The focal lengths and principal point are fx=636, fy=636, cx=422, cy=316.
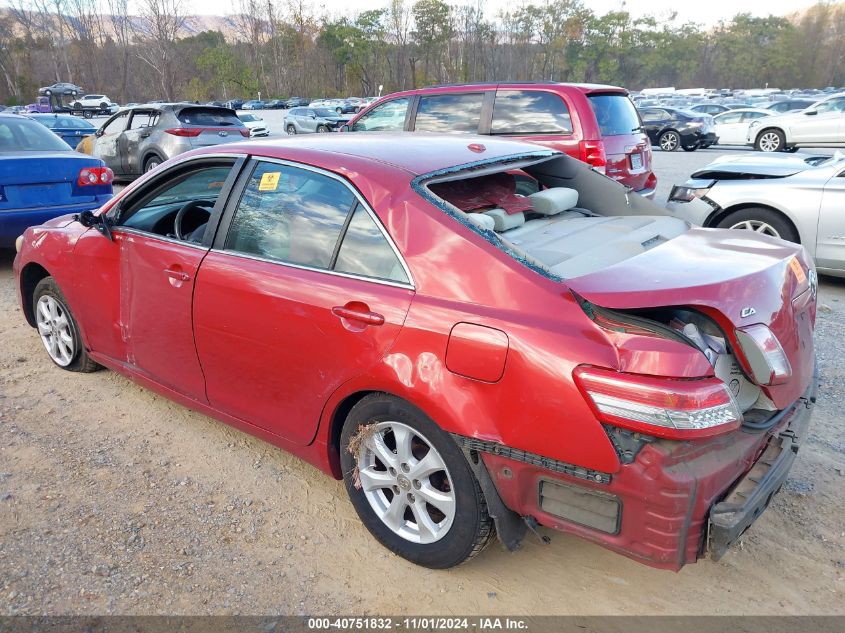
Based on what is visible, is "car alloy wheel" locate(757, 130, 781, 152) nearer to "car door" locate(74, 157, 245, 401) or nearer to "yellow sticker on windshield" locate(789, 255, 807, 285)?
"yellow sticker on windshield" locate(789, 255, 807, 285)

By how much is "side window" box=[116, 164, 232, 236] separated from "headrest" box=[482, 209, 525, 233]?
147 cm

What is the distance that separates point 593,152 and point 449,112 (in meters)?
2.00

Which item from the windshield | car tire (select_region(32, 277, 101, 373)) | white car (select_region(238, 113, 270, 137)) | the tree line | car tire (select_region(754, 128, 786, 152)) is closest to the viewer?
car tire (select_region(32, 277, 101, 373))

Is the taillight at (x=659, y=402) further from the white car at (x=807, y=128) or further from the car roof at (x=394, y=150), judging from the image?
the white car at (x=807, y=128)

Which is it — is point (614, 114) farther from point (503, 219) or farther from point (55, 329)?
point (55, 329)

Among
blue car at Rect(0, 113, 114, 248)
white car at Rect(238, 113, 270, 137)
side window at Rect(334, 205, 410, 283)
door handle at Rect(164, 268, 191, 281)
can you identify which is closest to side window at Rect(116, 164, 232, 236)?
door handle at Rect(164, 268, 191, 281)

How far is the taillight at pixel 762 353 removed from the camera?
2152 mm

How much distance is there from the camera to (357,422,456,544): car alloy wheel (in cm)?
242

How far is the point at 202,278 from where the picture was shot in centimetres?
304

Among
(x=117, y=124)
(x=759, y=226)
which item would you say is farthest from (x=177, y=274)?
(x=117, y=124)

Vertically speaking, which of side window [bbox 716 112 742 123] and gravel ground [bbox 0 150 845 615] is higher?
side window [bbox 716 112 742 123]

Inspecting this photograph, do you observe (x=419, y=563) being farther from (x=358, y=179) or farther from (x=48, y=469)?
(x=48, y=469)

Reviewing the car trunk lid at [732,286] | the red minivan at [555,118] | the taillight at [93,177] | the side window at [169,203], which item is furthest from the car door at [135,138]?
the car trunk lid at [732,286]

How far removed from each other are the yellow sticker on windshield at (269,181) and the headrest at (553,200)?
4.36 ft
